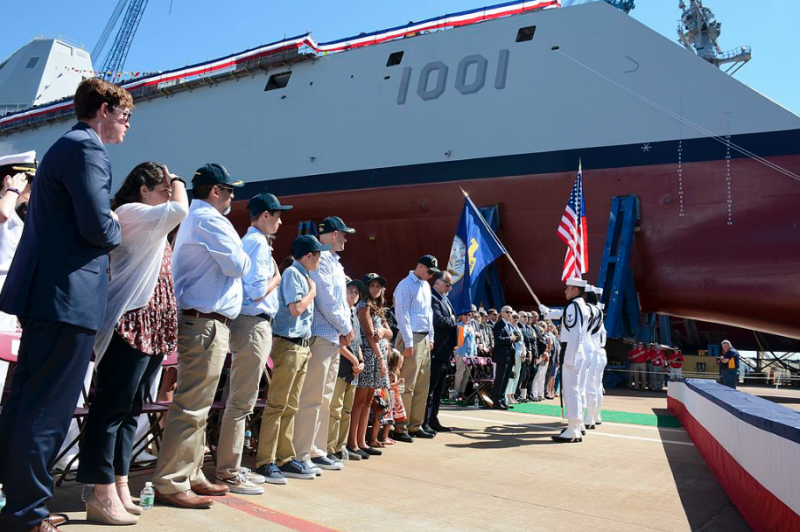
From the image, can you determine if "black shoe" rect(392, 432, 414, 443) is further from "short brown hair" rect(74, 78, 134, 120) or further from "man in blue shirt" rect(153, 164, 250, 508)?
"short brown hair" rect(74, 78, 134, 120)

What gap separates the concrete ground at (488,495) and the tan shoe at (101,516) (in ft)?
0.19

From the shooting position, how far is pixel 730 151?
12047mm

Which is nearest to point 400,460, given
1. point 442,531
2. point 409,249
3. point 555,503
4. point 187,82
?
point 555,503

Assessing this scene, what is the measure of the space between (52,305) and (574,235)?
34.2 feet

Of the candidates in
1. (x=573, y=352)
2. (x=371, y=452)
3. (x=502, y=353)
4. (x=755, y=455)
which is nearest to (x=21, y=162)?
(x=371, y=452)

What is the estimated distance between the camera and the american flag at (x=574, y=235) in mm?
11438

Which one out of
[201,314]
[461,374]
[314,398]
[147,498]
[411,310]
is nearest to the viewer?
[147,498]

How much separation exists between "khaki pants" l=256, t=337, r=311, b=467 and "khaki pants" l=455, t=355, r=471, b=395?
5.69 meters

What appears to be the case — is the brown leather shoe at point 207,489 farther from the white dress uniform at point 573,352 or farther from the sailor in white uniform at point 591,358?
the sailor in white uniform at point 591,358

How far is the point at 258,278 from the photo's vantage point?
369cm

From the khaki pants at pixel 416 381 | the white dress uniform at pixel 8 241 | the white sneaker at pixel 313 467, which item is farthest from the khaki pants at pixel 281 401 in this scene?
the khaki pants at pixel 416 381

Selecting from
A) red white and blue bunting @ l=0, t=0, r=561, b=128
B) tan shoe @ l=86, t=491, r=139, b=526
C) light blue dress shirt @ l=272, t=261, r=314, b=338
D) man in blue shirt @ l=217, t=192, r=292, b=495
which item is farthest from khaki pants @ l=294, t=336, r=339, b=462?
red white and blue bunting @ l=0, t=0, r=561, b=128

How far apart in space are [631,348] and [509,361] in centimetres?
722

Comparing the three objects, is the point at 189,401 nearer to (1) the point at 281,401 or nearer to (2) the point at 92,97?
(1) the point at 281,401
